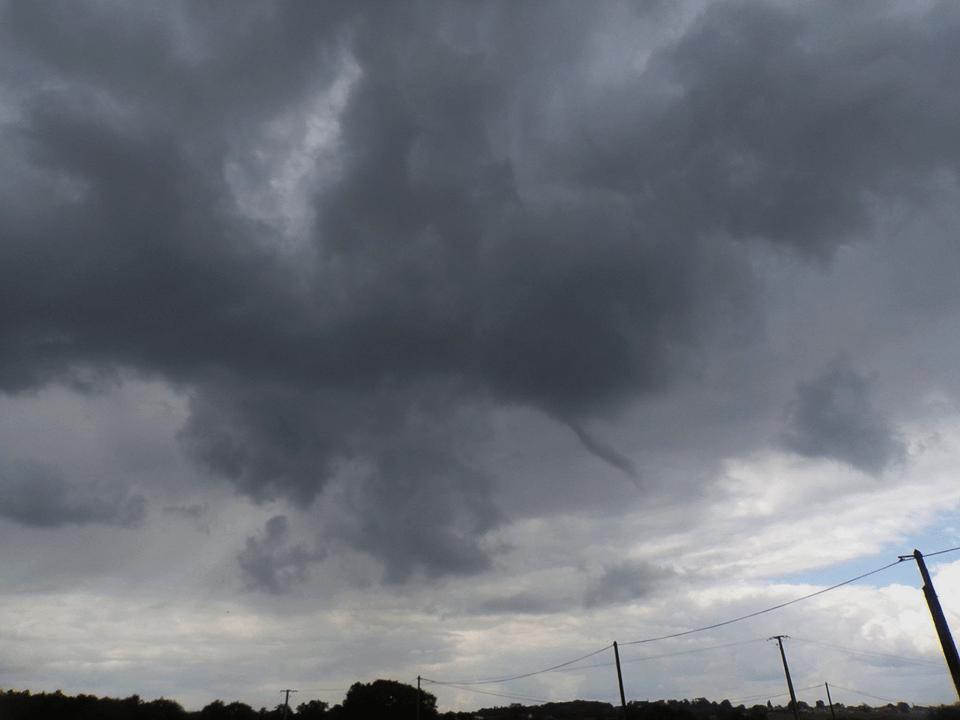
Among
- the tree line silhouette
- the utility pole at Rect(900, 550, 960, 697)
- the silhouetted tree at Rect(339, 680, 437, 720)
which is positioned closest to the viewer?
the utility pole at Rect(900, 550, 960, 697)

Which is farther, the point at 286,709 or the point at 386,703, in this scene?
the point at 386,703

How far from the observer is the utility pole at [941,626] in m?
33.0

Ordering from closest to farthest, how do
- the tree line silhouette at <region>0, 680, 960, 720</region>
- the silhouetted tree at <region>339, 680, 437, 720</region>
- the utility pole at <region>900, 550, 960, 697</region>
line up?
the utility pole at <region>900, 550, 960, 697</region>, the tree line silhouette at <region>0, 680, 960, 720</region>, the silhouetted tree at <region>339, 680, 437, 720</region>

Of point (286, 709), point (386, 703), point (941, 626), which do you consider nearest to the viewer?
point (941, 626)

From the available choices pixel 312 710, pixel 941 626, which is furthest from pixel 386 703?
pixel 941 626

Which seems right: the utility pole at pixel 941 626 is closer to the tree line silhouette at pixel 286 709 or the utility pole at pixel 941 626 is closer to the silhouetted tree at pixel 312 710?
the tree line silhouette at pixel 286 709

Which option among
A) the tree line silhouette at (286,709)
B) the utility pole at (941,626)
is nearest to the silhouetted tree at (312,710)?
the tree line silhouette at (286,709)

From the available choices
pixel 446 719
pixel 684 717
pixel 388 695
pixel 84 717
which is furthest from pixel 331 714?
pixel 684 717

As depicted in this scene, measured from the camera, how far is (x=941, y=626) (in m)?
34.2

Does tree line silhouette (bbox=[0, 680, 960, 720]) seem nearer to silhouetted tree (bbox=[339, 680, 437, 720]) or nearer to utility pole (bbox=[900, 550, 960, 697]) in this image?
silhouetted tree (bbox=[339, 680, 437, 720])

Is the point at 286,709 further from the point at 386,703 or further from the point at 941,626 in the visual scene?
the point at 941,626

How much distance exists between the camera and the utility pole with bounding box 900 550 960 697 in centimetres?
3297

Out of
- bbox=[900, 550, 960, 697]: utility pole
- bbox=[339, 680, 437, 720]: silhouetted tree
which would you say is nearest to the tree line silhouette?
bbox=[339, 680, 437, 720]: silhouetted tree

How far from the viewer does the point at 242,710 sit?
129 meters
